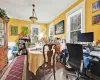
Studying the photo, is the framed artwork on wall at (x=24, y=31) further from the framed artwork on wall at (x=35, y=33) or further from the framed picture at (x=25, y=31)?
the framed artwork on wall at (x=35, y=33)

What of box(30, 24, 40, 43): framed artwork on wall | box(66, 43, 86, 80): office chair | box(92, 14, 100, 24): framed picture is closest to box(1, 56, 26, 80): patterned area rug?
box(66, 43, 86, 80): office chair

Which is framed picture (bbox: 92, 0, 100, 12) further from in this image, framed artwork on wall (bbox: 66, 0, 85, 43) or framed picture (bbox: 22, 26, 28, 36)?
framed picture (bbox: 22, 26, 28, 36)

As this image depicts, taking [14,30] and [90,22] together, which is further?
[14,30]

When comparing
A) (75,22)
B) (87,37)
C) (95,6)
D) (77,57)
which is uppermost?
(95,6)

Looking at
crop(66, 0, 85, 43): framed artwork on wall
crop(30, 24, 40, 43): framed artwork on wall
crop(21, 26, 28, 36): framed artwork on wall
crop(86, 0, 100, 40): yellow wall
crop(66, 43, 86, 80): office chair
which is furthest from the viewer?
crop(30, 24, 40, 43): framed artwork on wall

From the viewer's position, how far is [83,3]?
3.36 meters

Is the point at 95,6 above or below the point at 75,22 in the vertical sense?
above

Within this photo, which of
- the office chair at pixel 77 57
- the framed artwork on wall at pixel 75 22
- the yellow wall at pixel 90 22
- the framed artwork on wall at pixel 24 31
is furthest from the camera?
the framed artwork on wall at pixel 24 31

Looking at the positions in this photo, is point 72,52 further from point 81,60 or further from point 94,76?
point 94,76

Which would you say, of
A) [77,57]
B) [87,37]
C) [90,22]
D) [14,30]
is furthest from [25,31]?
[77,57]

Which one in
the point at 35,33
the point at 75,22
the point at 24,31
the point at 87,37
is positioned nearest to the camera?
the point at 87,37

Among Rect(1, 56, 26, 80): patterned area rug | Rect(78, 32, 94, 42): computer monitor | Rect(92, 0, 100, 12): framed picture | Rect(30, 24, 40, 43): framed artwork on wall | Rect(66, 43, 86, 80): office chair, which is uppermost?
Rect(92, 0, 100, 12): framed picture

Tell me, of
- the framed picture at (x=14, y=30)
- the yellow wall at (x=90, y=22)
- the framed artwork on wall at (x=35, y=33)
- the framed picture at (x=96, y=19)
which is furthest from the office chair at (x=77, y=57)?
the framed artwork on wall at (x=35, y=33)

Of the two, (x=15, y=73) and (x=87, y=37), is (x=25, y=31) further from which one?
(x=87, y=37)
